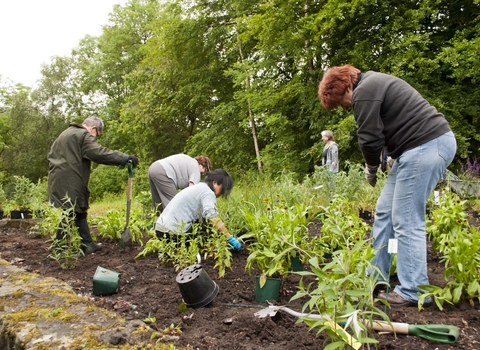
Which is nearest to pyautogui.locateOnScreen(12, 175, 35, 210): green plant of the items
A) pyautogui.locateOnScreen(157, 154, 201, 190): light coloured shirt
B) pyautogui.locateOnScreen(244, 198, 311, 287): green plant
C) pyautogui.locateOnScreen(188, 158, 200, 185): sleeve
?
pyautogui.locateOnScreen(157, 154, 201, 190): light coloured shirt

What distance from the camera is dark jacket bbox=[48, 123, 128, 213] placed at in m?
4.13

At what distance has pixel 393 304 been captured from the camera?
7.85 feet

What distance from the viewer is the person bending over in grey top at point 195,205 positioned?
351 cm

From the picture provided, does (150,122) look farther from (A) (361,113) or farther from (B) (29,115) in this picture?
(A) (361,113)

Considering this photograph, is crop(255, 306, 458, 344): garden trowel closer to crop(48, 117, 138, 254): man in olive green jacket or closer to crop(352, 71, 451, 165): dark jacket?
crop(352, 71, 451, 165): dark jacket

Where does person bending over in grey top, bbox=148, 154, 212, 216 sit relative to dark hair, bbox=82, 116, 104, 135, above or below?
below

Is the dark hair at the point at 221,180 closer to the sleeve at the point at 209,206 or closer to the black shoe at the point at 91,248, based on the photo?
the sleeve at the point at 209,206

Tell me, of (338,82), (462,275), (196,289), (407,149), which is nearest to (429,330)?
(462,275)

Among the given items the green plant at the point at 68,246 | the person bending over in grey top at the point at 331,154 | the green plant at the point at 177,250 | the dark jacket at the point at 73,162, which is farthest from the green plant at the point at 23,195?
the person bending over in grey top at the point at 331,154

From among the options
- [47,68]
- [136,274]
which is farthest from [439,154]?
[47,68]

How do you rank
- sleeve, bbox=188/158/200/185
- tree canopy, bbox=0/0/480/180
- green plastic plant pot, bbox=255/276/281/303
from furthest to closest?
tree canopy, bbox=0/0/480/180 < sleeve, bbox=188/158/200/185 < green plastic plant pot, bbox=255/276/281/303

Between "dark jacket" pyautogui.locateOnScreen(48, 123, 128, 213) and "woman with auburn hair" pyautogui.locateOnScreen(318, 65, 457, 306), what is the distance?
2.75m

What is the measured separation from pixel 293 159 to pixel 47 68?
19237mm

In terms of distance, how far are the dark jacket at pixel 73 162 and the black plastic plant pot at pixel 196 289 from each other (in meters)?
2.18
